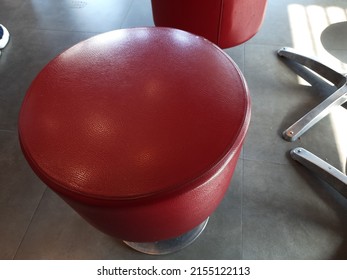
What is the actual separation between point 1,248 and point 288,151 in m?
1.26

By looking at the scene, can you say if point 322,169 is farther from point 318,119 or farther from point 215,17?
point 215,17

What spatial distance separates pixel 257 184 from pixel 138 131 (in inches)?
29.6

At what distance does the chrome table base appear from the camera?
1.24m

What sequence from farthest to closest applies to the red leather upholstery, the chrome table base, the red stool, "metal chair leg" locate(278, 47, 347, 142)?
"metal chair leg" locate(278, 47, 347, 142) < the chrome table base < the red leather upholstery < the red stool

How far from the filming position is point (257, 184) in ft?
4.25

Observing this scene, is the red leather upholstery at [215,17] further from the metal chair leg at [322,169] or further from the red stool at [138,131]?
the metal chair leg at [322,169]

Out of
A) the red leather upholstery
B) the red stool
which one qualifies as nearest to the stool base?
the red stool

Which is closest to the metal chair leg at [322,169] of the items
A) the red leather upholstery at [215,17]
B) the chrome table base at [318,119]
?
the chrome table base at [318,119]

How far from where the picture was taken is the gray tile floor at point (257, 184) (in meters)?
1.15

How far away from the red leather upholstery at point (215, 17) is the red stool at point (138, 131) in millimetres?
269

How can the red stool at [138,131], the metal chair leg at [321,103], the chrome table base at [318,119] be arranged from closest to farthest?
the red stool at [138,131]
the chrome table base at [318,119]
the metal chair leg at [321,103]

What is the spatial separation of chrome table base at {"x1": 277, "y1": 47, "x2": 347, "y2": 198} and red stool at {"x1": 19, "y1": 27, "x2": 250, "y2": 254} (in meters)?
0.66

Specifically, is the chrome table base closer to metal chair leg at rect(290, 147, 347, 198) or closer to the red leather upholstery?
metal chair leg at rect(290, 147, 347, 198)
